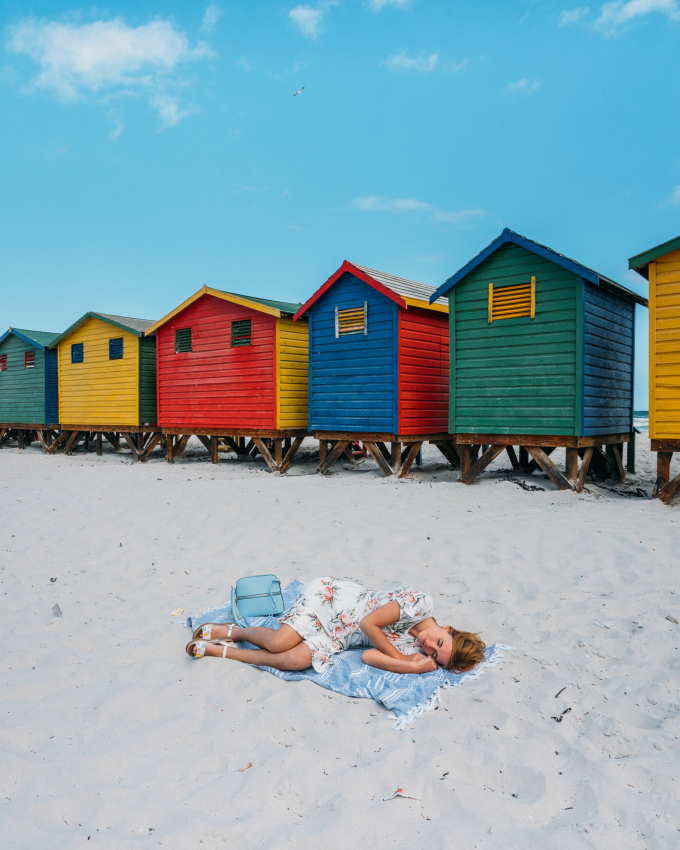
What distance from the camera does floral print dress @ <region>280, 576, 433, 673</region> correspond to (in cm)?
393

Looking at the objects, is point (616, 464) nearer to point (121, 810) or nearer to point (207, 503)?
point (207, 503)

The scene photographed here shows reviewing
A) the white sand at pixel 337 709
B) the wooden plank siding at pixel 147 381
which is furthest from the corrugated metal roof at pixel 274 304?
the white sand at pixel 337 709

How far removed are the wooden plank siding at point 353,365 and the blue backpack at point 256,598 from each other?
776 cm

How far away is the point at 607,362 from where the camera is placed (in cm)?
1108

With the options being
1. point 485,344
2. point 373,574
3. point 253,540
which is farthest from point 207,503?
point 485,344

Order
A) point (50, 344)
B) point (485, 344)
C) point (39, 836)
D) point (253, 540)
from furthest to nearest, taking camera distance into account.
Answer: point (50, 344) < point (485, 344) < point (253, 540) < point (39, 836)

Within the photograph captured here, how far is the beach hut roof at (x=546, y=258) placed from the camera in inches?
386

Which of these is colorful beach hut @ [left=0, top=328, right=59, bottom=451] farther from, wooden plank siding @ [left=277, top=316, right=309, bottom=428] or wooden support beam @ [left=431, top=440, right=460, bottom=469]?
wooden support beam @ [left=431, top=440, right=460, bottom=469]

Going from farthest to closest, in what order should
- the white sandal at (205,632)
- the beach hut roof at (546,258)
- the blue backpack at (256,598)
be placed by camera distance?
the beach hut roof at (546,258) < the blue backpack at (256,598) < the white sandal at (205,632)

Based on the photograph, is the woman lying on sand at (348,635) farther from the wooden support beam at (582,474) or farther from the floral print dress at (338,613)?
the wooden support beam at (582,474)

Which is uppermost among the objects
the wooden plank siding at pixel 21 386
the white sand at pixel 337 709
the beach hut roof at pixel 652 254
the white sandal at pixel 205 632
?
the beach hut roof at pixel 652 254

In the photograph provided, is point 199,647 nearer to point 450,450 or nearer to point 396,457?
point 396,457

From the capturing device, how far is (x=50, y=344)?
834 inches

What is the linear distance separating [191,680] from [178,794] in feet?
3.56
